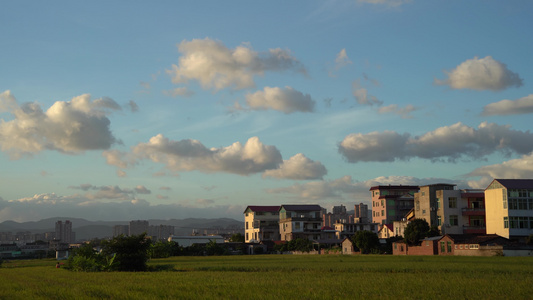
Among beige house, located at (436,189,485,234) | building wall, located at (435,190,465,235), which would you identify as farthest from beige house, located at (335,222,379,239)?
building wall, located at (435,190,465,235)

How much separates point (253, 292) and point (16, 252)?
143m

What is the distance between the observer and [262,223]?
12988cm

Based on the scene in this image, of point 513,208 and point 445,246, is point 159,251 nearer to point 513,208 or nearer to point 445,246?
point 445,246

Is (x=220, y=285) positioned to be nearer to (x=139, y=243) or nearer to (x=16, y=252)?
(x=139, y=243)

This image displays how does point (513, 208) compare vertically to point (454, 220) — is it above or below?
above

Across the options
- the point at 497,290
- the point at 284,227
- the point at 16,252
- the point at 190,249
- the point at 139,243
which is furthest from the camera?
the point at 16,252

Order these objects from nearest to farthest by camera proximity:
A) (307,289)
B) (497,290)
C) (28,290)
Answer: (497,290)
(307,289)
(28,290)

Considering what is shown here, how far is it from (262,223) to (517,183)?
2518 inches

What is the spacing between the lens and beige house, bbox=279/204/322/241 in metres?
116

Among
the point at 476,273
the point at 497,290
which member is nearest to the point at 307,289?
the point at 497,290

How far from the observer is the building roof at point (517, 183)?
77625 millimetres

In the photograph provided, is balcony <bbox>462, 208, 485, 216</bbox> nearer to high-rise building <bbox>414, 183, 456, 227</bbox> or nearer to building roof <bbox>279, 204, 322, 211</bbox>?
high-rise building <bbox>414, 183, 456, 227</bbox>

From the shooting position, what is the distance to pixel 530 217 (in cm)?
7719

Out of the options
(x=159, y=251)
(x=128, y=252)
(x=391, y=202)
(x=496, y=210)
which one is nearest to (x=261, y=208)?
(x=391, y=202)
